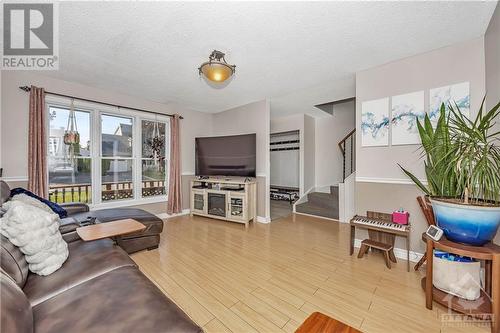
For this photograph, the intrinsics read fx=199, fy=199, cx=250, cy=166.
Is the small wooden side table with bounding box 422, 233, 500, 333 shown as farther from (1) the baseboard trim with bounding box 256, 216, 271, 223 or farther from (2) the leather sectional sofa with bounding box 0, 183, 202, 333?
(1) the baseboard trim with bounding box 256, 216, 271, 223

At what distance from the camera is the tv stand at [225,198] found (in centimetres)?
388

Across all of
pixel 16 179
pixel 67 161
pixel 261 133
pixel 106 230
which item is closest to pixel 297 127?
pixel 261 133

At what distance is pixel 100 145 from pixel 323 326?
4.23 metres

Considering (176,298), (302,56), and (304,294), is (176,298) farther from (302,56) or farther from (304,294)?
(302,56)

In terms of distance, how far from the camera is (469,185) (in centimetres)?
149

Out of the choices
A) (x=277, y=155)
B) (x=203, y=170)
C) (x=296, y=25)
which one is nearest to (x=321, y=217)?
(x=277, y=155)

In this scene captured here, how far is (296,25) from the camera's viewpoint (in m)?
1.87

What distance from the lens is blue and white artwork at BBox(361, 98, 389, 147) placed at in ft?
8.35

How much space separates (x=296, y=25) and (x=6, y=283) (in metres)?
2.53

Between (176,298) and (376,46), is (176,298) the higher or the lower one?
the lower one

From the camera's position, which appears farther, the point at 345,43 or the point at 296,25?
the point at 345,43

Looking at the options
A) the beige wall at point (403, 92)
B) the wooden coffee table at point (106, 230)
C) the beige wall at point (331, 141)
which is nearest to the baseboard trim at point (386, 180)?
the beige wall at point (403, 92)

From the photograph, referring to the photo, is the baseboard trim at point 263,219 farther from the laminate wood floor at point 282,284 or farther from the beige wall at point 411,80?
the beige wall at point 411,80

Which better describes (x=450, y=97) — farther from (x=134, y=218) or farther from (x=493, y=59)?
(x=134, y=218)
